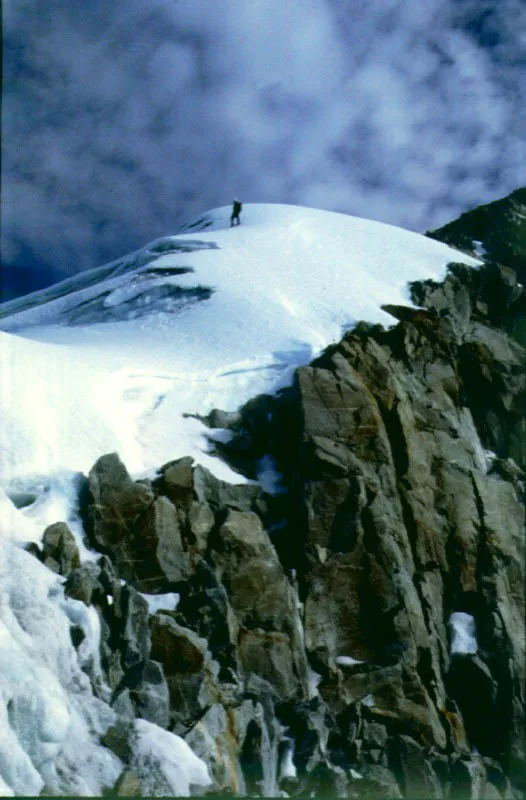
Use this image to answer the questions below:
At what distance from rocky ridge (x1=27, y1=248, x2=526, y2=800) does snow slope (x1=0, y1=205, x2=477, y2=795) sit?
1.69 ft

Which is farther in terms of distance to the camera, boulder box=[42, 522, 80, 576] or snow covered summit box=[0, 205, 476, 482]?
snow covered summit box=[0, 205, 476, 482]

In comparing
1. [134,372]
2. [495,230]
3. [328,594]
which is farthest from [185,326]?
[495,230]

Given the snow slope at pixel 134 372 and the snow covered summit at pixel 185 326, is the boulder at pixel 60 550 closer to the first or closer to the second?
the snow slope at pixel 134 372

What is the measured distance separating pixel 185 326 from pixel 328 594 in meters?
12.5

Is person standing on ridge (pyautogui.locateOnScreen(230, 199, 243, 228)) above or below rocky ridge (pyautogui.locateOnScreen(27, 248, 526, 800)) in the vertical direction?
above

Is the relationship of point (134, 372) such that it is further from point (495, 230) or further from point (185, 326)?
point (495, 230)

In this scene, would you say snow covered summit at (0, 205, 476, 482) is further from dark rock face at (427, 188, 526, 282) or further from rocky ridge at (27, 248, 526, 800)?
dark rock face at (427, 188, 526, 282)

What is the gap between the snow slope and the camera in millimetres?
10141

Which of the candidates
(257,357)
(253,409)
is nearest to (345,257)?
(257,357)

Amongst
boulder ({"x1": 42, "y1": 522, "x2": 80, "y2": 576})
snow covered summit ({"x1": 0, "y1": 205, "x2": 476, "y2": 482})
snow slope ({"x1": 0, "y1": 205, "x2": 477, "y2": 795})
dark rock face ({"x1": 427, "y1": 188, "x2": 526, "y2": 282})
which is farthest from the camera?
dark rock face ({"x1": 427, "y1": 188, "x2": 526, "y2": 282})

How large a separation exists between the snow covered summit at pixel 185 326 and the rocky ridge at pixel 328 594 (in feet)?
4.30

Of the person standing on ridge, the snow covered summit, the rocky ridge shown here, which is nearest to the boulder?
the rocky ridge

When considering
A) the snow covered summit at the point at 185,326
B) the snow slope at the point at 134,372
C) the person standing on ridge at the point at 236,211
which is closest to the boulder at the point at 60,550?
the snow slope at the point at 134,372

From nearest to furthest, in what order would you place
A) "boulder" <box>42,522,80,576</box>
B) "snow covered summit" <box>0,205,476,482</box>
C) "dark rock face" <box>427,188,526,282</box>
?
"boulder" <box>42,522,80,576</box>
"snow covered summit" <box>0,205,476,482</box>
"dark rock face" <box>427,188,526,282</box>
